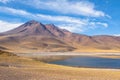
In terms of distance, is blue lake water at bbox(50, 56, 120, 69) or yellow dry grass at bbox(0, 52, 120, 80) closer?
yellow dry grass at bbox(0, 52, 120, 80)

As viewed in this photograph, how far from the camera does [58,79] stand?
24.0 metres

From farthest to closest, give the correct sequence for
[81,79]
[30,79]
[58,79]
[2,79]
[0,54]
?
[0,54] → [81,79] → [58,79] → [30,79] → [2,79]

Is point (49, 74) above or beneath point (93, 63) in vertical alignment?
above

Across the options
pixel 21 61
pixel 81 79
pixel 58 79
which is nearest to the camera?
pixel 58 79

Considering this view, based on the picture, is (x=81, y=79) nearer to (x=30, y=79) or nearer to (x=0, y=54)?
(x=30, y=79)

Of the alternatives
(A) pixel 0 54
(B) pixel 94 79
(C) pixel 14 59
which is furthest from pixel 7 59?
(B) pixel 94 79

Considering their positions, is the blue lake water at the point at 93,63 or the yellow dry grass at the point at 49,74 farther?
the blue lake water at the point at 93,63

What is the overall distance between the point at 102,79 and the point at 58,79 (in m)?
5.25

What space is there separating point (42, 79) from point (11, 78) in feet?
9.22

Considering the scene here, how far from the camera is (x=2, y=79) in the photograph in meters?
20.5

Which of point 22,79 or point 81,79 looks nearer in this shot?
point 22,79

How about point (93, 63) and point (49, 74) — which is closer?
point (49, 74)

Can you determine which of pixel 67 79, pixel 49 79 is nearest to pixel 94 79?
pixel 67 79

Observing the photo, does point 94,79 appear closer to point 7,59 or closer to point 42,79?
point 42,79
